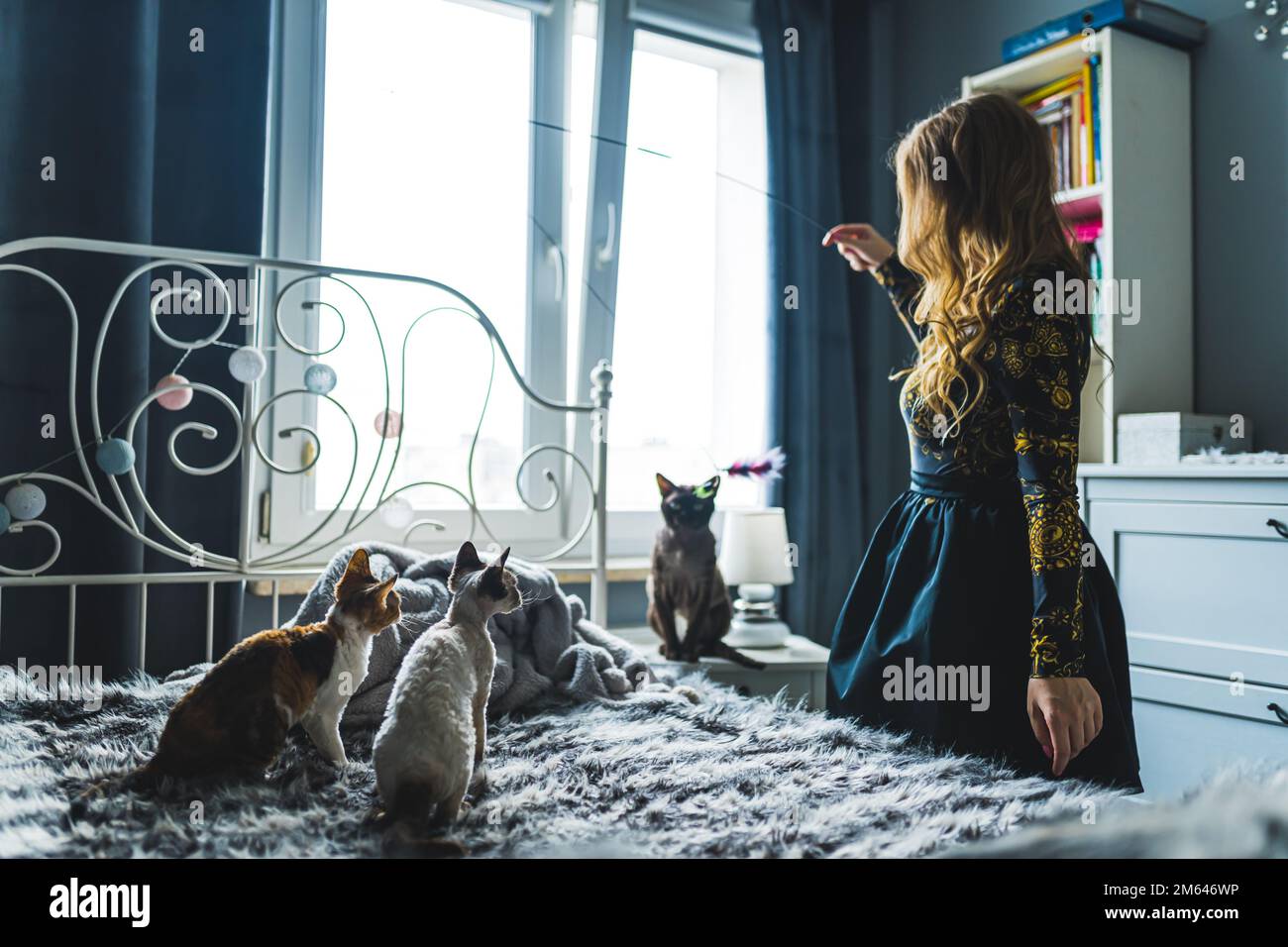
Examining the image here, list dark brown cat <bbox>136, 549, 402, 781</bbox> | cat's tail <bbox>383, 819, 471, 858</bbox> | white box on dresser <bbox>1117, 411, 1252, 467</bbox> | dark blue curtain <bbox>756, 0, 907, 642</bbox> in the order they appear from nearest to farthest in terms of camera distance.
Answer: cat's tail <bbox>383, 819, 471, 858</bbox>, dark brown cat <bbox>136, 549, 402, 781</bbox>, white box on dresser <bbox>1117, 411, 1252, 467</bbox>, dark blue curtain <bbox>756, 0, 907, 642</bbox>

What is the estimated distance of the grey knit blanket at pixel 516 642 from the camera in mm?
1320

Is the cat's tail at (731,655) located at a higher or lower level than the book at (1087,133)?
lower

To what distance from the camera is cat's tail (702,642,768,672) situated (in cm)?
198

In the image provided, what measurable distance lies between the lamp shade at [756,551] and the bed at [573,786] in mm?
596

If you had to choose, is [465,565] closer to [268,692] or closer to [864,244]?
[268,692]

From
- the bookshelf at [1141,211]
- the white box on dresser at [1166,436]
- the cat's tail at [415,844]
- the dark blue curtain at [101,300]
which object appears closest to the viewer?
the cat's tail at [415,844]

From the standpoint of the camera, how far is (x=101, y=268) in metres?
1.68

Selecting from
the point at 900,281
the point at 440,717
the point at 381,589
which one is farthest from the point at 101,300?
the point at 900,281

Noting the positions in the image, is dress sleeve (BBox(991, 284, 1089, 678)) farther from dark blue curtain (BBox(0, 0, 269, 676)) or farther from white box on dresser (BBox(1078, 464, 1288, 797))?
dark blue curtain (BBox(0, 0, 269, 676))

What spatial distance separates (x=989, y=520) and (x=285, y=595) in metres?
1.53

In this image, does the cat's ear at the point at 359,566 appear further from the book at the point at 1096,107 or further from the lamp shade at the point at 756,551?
the book at the point at 1096,107

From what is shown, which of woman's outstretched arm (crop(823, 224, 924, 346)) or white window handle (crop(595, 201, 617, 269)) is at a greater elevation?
white window handle (crop(595, 201, 617, 269))

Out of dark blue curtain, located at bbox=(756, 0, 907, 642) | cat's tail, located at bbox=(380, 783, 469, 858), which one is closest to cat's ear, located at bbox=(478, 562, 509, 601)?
cat's tail, located at bbox=(380, 783, 469, 858)

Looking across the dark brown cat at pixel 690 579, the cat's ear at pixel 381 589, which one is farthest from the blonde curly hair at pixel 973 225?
the dark brown cat at pixel 690 579
